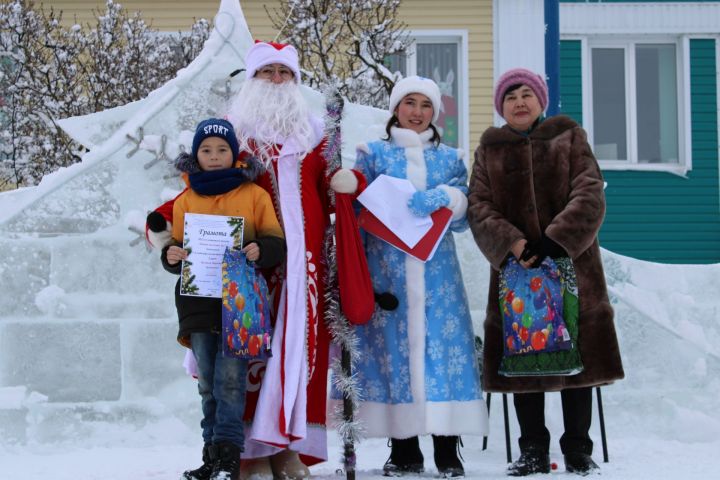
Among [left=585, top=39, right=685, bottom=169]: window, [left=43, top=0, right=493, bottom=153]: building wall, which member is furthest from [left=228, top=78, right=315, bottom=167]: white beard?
[left=585, top=39, right=685, bottom=169]: window

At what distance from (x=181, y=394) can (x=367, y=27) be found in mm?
5408

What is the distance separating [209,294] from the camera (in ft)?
13.9

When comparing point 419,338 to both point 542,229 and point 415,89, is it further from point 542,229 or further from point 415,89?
point 415,89

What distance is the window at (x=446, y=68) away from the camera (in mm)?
12297

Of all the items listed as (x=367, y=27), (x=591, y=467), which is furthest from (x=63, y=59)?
(x=591, y=467)

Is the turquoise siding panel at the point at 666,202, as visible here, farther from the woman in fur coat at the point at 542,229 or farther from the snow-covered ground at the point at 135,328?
the woman in fur coat at the point at 542,229

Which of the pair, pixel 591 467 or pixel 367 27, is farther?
pixel 367 27

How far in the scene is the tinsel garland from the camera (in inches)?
174

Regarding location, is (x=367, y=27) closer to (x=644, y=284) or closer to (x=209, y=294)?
(x=644, y=284)

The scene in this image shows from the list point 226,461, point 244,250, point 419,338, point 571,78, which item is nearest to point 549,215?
point 419,338

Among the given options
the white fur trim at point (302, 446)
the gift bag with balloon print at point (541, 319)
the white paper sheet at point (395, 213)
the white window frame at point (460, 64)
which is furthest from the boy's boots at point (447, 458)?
the white window frame at point (460, 64)

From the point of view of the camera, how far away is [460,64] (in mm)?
12430

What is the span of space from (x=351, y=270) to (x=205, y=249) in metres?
0.62

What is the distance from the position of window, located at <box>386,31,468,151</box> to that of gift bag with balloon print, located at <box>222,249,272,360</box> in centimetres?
823
